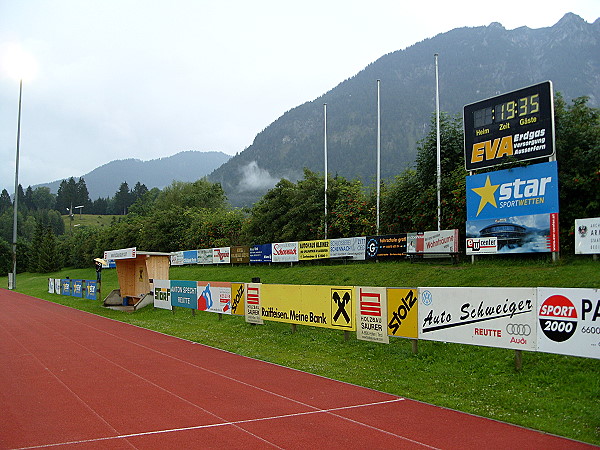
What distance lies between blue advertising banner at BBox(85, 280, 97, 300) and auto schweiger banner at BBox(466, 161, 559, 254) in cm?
2969

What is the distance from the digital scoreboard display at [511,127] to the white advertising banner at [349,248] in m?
10.4

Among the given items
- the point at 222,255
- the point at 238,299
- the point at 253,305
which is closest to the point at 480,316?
the point at 253,305

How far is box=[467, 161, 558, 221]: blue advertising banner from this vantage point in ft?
68.1

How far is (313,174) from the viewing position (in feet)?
149

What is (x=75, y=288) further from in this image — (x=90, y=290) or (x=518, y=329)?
(x=518, y=329)

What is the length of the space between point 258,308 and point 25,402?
10942 mm

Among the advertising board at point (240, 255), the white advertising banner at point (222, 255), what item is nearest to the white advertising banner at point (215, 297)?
the advertising board at point (240, 255)

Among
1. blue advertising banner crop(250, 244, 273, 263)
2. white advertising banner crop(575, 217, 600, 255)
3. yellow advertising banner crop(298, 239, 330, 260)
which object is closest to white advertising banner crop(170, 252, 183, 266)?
blue advertising banner crop(250, 244, 273, 263)

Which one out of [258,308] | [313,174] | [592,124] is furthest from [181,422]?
[313,174]

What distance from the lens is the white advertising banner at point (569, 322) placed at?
10055 mm

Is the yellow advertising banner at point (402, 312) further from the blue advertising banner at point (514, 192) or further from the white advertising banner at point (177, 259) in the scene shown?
the white advertising banner at point (177, 259)

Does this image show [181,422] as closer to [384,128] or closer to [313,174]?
[313,174]

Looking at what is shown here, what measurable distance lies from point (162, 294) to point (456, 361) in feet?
66.1

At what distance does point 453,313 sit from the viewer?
1310 cm
